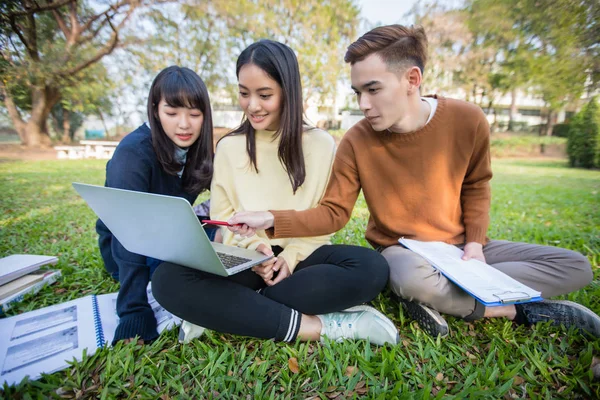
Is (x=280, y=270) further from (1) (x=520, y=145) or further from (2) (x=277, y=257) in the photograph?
(1) (x=520, y=145)

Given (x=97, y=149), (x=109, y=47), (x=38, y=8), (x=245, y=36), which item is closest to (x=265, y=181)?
(x=38, y=8)

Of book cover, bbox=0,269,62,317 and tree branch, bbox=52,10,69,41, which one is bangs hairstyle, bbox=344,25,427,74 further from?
tree branch, bbox=52,10,69,41

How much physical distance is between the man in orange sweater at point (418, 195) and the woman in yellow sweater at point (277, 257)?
0.41ft

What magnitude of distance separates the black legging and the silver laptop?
0.08 metres

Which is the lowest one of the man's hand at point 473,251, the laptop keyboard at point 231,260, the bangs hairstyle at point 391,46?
the man's hand at point 473,251

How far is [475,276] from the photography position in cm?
122

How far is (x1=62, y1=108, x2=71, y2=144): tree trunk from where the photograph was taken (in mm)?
6041

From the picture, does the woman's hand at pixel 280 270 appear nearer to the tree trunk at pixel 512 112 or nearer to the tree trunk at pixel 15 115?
the tree trunk at pixel 15 115

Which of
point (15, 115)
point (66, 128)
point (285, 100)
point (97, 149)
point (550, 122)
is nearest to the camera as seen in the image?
point (285, 100)

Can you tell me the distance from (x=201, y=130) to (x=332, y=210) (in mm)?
785

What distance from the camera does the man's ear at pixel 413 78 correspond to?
1.42 meters

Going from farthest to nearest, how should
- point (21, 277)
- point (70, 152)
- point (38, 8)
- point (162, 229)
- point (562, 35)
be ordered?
point (70, 152) → point (562, 35) → point (38, 8) → point (21, 277) → point (162, 229)

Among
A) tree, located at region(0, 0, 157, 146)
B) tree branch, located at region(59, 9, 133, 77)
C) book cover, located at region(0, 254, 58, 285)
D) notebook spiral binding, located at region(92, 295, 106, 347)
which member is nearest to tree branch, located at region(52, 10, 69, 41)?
tree, located at region(0, 0, 157, 146)

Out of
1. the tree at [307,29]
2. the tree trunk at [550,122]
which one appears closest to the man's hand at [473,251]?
the tree at [307,29]
